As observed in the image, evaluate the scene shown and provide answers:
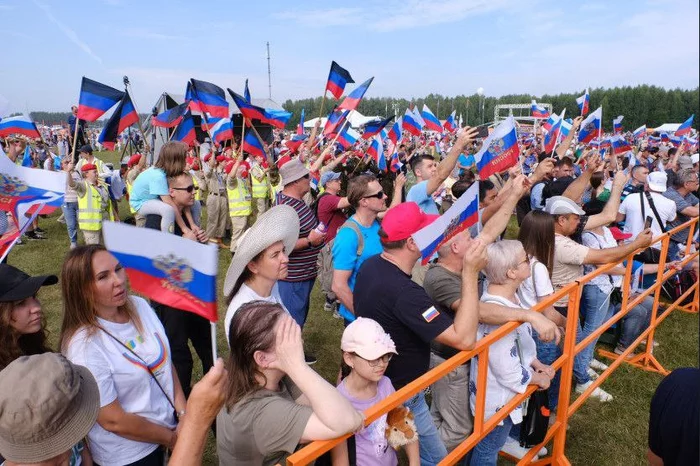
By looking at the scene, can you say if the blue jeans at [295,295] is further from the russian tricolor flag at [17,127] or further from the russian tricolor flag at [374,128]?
the russian tricolor flag at [374,128]

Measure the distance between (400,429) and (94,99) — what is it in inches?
201

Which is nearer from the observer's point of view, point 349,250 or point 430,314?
point 430,314

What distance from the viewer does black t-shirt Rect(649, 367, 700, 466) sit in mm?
1665

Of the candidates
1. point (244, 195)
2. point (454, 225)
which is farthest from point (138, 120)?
point (454, 225)

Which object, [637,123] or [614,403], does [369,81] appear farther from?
[637,123]

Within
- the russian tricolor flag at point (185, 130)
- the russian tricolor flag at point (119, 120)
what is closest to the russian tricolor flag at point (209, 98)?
the russian tricolor flag at point (185, 130)

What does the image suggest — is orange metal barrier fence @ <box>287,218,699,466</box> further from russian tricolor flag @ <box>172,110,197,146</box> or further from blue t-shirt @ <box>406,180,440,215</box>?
russian tricolor flag @ <box>172,110,197,146</box>

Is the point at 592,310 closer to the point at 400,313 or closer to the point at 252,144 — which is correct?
the point at 400,313

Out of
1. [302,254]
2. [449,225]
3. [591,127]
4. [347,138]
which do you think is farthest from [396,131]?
[449,225]

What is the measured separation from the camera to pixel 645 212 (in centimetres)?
577

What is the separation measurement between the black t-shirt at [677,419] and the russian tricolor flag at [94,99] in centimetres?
575

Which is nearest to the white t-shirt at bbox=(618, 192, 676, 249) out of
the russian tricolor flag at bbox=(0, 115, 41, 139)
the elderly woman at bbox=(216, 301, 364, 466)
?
the elderly woman at bbox=(216, 301, 364, 466)

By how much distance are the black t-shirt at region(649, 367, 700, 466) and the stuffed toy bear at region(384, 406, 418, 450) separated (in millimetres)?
982

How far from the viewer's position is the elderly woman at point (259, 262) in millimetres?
2520
